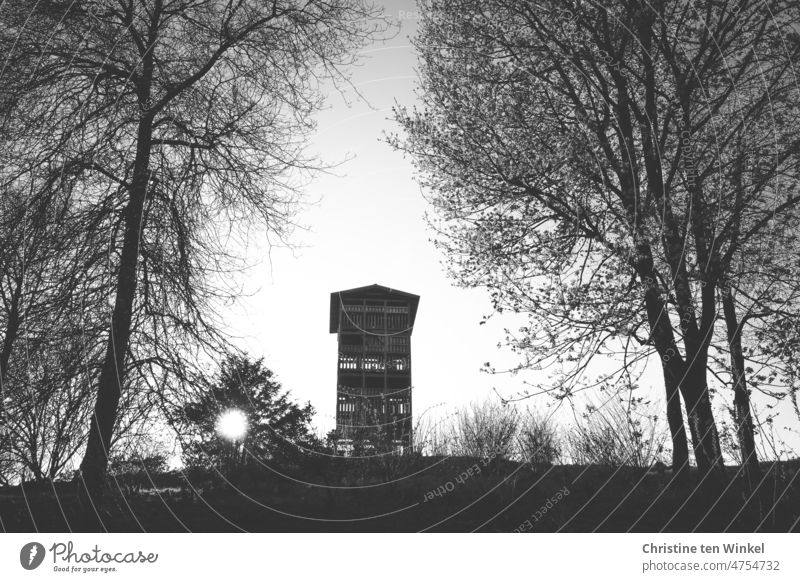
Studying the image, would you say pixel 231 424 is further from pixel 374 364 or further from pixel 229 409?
pixel 374 364

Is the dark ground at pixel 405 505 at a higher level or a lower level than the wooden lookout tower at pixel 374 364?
lower

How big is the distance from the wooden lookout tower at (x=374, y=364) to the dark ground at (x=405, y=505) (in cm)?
238

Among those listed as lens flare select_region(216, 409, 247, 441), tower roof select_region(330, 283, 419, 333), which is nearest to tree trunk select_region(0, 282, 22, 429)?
lens flare select_region(216, 409, 247, 441)

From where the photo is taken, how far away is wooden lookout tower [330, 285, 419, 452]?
39.1 ft

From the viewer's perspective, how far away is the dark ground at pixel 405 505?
576 cm

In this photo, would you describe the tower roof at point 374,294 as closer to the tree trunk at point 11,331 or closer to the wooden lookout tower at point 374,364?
the wooden lookout tower at point 374,364

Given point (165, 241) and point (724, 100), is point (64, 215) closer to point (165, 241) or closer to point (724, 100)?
point (165, 241)

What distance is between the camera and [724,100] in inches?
313

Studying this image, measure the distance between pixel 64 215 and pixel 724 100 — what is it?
8.85 meters

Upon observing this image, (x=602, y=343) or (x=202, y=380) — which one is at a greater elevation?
(x=602, y=343)

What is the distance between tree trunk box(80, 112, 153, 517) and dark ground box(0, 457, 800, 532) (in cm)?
37

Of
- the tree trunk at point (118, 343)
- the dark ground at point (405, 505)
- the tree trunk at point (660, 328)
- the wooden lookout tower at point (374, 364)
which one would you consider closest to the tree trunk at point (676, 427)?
the tree trunk at point (660, 328)

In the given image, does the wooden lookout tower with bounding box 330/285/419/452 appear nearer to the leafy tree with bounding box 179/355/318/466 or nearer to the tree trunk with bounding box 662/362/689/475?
the leafy tree with bounding box 179/355/318/466
